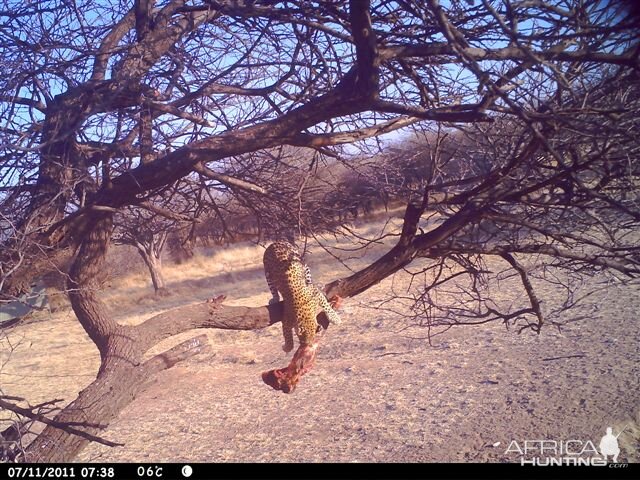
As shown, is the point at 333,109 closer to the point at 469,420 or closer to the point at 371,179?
the point at 371,179

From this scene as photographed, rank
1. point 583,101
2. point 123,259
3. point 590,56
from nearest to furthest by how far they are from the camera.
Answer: point 590,56 < point 583,101 < point 123,259

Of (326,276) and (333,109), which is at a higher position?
(333,109)

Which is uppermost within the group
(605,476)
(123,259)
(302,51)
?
(302,51)

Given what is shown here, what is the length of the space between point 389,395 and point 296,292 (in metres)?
5.47

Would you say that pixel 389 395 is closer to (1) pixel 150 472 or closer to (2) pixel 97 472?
(1) pixel 150 472

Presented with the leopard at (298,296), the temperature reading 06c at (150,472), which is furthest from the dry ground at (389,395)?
the temperature reading 06c at (150,472)

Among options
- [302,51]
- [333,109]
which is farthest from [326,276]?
[333,109]

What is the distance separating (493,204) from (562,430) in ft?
12.7

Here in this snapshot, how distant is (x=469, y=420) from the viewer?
768 centimetres

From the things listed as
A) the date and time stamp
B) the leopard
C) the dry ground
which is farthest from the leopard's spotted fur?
the date and time stamp

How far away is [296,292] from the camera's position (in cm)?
481

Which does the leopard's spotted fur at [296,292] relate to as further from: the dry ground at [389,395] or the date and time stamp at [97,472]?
the date and time stamp at [97,472]

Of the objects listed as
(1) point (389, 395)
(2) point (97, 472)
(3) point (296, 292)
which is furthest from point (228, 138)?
(1) point (389, 395)

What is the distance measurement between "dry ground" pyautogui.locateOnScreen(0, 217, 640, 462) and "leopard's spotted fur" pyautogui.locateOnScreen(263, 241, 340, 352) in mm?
780
